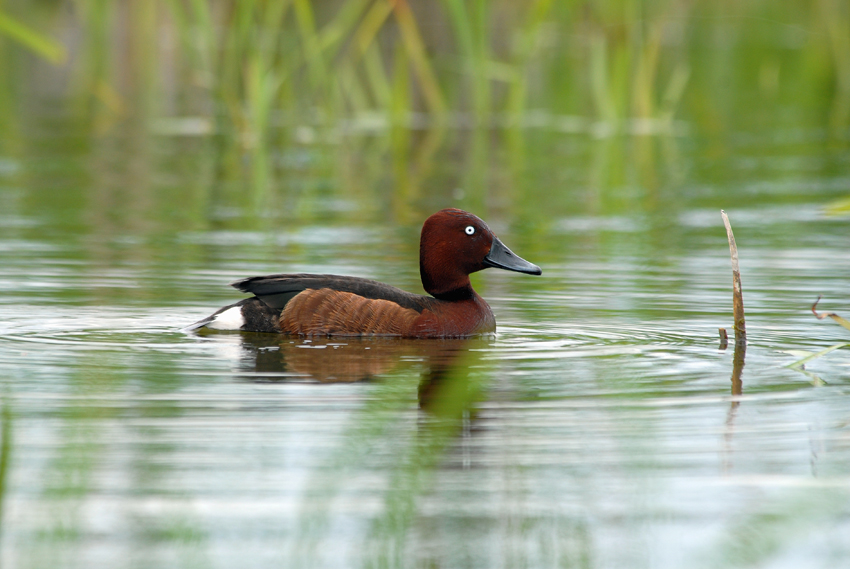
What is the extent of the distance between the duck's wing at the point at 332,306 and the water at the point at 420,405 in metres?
0.14

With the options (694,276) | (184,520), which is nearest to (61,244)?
A: (694,276)

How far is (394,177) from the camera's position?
1588 cm

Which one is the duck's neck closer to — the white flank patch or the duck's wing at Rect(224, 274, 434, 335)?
the duck's wing at Rect(224, 274, 434, 335)

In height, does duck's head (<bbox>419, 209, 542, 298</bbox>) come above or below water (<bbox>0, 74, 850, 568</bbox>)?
above

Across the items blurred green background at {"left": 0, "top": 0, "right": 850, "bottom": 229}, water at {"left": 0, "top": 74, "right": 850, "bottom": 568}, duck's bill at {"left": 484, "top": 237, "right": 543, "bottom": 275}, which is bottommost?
water at {"left": 0, "top": 74, "right": 850, "bottom": 568}

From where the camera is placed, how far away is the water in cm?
391

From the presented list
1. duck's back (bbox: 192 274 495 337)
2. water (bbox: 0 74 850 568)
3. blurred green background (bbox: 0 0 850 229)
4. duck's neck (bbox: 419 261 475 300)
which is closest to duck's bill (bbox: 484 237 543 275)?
duck's neck (bbox: 419 261 475 300)

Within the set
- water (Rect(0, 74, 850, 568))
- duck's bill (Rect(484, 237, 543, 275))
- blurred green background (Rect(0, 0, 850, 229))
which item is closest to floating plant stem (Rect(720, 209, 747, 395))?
water (Rect(0, 74, 850, 568))

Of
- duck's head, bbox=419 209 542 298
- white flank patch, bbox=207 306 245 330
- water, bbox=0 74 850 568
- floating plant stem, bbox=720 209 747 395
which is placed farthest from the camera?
Answer: duck's head, bbox=419 209 542 298

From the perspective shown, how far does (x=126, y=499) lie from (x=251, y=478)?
447 mm

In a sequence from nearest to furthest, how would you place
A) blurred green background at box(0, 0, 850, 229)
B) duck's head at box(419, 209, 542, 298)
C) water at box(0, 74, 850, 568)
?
water at box(0, 74, 850, 568)
duck's head at box(419, 209, 542, 298)
blurred green background at box(0, 0, 850, 229)

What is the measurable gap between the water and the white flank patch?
0.54ft

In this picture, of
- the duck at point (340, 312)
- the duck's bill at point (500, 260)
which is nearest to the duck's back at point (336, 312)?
the duck at point (340, 312)

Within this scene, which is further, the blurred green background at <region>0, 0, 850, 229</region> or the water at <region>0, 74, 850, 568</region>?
the blurred green background at <region>0, 0, 850, 229</region>
